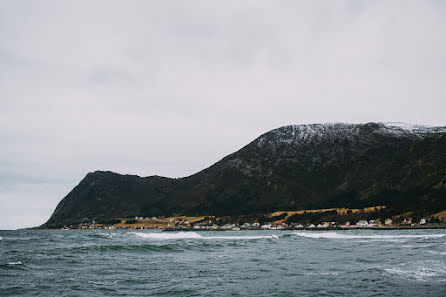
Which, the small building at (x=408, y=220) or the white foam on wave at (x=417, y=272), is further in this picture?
the small building at (x=408, y=220)

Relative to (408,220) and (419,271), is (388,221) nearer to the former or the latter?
(408,220)

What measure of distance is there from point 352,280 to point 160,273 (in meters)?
16.2

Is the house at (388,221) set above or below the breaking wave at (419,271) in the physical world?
below

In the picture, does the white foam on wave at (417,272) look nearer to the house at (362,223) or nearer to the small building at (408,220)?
the small building at (408,220)

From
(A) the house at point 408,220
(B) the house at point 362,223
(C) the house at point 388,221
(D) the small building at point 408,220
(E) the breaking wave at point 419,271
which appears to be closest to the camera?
(E) the breaking wave at point 419,271

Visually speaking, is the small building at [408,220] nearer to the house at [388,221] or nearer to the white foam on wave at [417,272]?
the house at [388,221]

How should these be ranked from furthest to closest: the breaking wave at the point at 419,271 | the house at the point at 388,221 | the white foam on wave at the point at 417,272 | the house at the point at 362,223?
the house at the point at 362,223, the house at the point at 388,221, the breaking wave at the point at 419,271, the white foam on wave at the point at 417,272

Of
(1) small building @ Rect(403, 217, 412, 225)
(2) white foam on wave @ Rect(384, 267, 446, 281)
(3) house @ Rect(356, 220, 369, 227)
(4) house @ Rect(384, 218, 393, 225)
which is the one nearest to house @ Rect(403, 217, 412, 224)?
(1) small building @ Rect(403, 217, 412, 225)

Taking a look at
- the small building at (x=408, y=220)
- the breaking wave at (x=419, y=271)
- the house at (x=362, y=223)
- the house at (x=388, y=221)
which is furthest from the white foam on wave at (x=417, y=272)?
the house at (x=388, y=221)

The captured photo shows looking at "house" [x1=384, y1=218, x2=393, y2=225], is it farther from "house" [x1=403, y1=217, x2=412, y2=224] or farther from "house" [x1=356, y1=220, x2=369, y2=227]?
"house" [x1=356, y1=220, x2=369, y2=227]

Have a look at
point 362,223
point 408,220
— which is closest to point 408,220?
point 408,220

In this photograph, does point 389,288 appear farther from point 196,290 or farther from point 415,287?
point 196,290

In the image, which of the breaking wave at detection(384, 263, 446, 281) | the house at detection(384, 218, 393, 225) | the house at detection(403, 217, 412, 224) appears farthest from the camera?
the house at detection(384, 218, 393, 225)

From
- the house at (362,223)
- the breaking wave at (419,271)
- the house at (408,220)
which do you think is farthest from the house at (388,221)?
the breaking wave at (419,271)
